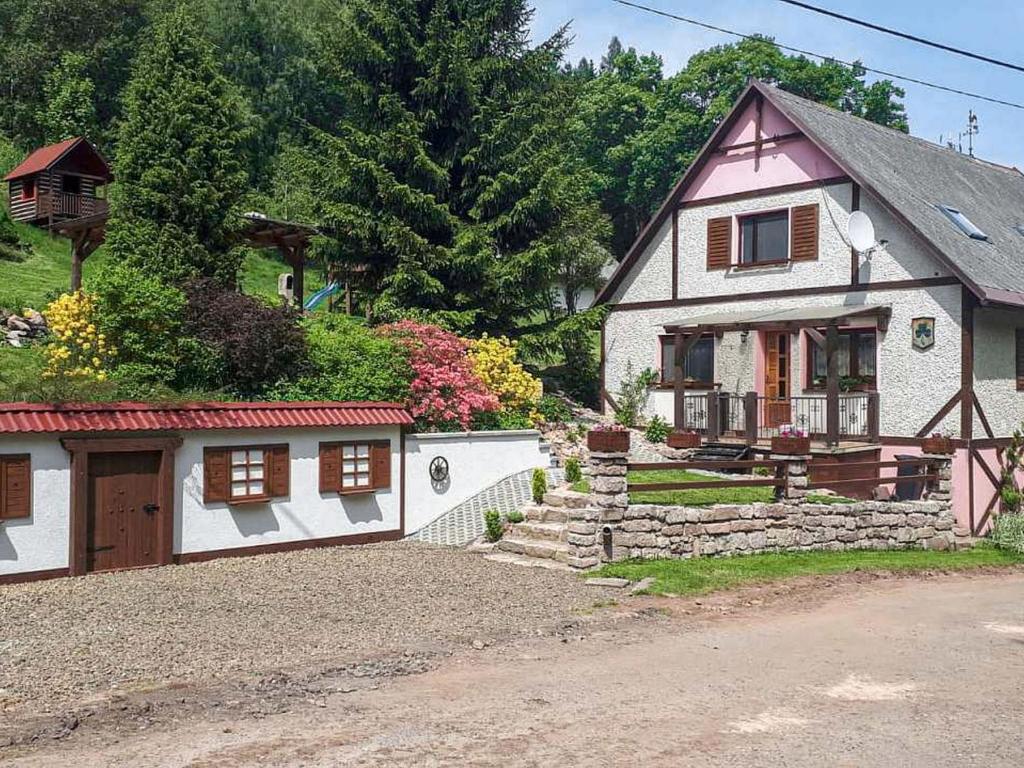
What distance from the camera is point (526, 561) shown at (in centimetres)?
1316

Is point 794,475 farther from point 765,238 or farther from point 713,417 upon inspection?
point 765,238

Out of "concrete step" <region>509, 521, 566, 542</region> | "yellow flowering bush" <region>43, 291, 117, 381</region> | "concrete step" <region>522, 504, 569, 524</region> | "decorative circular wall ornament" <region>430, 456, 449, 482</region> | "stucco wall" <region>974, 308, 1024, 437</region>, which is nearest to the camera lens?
"concrete step" <region>509, 521, 566, 542</region>

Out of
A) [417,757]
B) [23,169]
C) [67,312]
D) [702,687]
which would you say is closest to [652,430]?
[67,312]

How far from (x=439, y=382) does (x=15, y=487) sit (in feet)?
23.9

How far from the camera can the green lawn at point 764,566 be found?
11961mm

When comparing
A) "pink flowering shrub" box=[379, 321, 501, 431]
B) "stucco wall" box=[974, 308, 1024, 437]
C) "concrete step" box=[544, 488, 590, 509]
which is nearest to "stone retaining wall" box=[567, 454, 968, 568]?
"concrete step" box=[544, 488, 590, 509]

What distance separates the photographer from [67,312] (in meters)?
14.8

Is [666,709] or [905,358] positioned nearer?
[666,709]

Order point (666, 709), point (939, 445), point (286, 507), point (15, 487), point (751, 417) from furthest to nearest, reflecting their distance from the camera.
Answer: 1. point (751, 417)
2. point (939, 445)
3. point (286, 507)
4. point (15, 487)
5. point (666, 709)

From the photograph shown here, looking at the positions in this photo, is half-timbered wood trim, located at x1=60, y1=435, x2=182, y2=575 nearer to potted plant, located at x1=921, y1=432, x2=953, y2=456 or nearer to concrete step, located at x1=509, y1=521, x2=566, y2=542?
concrete step, located at x1=509, y1=521, x2=566, y2=542

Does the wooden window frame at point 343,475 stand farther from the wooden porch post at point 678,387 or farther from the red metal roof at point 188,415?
the wooden porch post at point 678,387

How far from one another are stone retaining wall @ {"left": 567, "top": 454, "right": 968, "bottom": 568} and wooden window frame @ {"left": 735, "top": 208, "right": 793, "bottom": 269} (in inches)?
263

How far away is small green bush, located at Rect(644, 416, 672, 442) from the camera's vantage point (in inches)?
850

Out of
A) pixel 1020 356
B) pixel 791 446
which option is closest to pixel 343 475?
pixel 791 446
